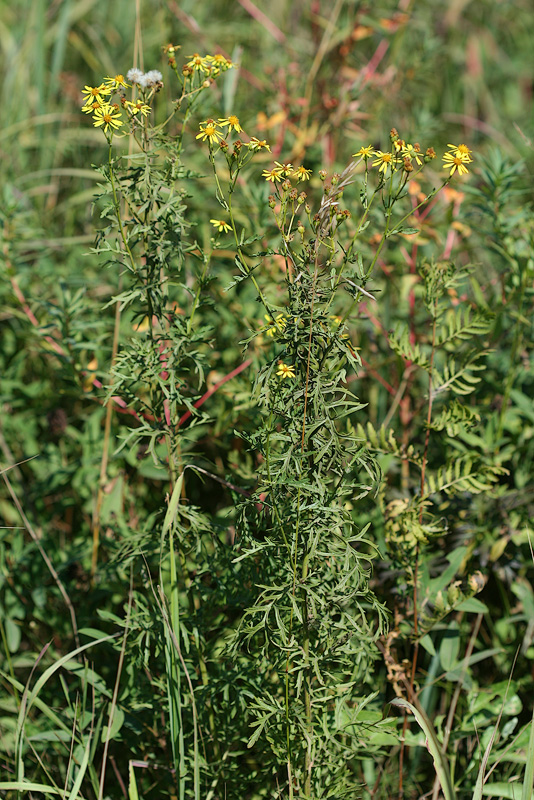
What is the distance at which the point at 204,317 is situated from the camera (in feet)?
6.95

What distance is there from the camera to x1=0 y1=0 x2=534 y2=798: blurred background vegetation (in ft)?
5.70

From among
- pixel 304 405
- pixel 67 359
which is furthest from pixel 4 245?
pixel 304 405

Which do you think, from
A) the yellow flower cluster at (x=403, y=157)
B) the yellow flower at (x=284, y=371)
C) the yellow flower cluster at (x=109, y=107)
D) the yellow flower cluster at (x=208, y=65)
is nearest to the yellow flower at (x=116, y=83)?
the yellow flower cluster at (x=109, y=107)

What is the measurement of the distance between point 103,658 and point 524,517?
3.25ft

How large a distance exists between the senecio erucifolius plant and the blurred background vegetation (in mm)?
105

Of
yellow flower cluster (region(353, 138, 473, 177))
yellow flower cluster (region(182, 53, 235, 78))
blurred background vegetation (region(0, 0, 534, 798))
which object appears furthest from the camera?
blurred background vegetation (region(0, 0, 534, 798))

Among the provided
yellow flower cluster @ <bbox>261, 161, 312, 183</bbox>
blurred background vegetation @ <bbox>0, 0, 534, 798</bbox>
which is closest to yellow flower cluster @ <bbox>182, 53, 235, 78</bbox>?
yellow flower cluster @ <bbox>261, 161, 312, 183</bbox>

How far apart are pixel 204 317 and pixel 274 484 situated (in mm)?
1058

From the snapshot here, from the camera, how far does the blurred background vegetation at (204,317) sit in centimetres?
174

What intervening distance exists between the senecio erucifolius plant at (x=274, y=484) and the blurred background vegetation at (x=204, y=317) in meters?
0.10

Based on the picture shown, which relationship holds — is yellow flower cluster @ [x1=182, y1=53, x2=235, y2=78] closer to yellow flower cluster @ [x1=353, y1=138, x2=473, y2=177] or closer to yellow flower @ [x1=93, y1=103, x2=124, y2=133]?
yellow flower @ [x1=93, y1=103, x2=124, y2=133]

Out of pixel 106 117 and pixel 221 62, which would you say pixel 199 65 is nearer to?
pixel 221 62

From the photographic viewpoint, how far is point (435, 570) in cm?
169

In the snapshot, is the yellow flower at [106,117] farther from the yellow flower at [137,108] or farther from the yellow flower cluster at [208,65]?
the yellow flower cluster at [208,65]
